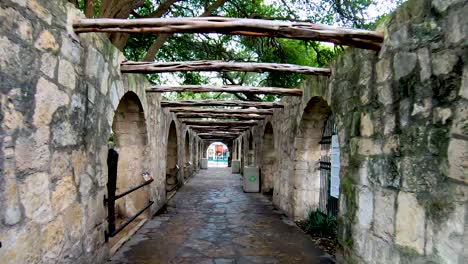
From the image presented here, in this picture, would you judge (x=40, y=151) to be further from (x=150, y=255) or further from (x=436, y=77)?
(x=436, y=77)

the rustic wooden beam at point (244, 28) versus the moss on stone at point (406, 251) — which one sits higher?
the rustic wooden beam at point (244, 28)

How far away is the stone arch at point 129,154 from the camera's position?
16.6ft

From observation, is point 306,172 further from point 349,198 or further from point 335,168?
point 349,198

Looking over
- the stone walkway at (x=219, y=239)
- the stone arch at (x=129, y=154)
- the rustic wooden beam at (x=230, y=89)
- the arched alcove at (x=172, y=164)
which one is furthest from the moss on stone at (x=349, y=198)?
the arched alcove at (x=172, y=164)

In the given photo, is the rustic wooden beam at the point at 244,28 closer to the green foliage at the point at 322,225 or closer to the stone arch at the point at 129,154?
the stone arch at the point at 129,154

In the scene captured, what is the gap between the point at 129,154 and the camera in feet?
16.9

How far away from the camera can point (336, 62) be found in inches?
146

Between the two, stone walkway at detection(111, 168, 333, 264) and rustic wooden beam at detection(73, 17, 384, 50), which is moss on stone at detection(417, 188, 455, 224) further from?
stone walkway at detection(111, 168, 333, 264)

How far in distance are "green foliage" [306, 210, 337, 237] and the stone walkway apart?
0.21m

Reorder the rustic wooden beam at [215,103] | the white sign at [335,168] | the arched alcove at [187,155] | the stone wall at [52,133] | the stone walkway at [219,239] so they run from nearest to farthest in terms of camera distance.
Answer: the stone wall at [52,133] → the stone walkway at [219,239] → the white sign at [335,168] → the rustic wooden beam at [215,103] → the arched alcove at [187,155]

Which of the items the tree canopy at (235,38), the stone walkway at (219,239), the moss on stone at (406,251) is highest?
the tree canopy at (235,38)

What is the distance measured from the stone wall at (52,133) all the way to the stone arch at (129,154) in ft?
5.08

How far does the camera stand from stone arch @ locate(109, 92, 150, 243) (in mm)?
5070

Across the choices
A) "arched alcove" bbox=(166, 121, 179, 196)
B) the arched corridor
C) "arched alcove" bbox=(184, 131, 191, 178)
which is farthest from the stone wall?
"arched alcove" bbox=(184, 131, 191, 178)
